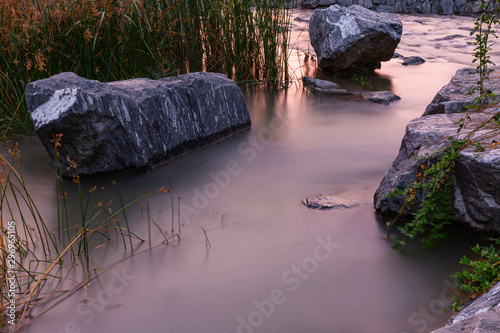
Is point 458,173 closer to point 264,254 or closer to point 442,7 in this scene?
point 264,254

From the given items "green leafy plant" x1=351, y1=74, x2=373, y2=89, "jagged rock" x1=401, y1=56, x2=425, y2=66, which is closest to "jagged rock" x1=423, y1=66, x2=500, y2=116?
"green leafy plant" x1=351, y1=74, x2=373, y2=89

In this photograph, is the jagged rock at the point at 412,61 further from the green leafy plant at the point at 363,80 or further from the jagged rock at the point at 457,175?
the jagged rock at the point at 457,175

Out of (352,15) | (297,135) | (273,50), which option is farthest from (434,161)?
(352,15)

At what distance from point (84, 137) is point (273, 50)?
244 centimetres

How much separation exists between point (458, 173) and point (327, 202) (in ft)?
2.32

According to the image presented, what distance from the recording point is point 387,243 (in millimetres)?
2502

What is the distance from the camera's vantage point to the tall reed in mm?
3852

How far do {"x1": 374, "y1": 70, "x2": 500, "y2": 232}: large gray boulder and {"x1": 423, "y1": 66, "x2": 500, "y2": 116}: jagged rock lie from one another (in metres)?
0.29

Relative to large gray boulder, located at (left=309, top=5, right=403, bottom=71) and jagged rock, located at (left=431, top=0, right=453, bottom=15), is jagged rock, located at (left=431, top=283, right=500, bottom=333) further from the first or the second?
jagged rock, located at (left=431, top=0, right=453, bottom=15)

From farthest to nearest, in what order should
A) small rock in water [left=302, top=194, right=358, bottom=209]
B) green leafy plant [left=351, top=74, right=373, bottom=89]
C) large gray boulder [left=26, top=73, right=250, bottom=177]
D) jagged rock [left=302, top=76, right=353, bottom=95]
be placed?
green leafy plant [left=351, top=74, right=373, bottom=89]
jagged rock [left=302, top=76, right=353, bottom=95]
large gray boulder [left=26, top=73, right=250, bottom=177]
small rock in water [left=302, top=194, right=358, bottom=209]

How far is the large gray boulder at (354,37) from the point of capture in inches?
226

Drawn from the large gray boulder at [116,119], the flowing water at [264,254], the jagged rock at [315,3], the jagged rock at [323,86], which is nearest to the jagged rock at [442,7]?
the jagged rock at [315,3]

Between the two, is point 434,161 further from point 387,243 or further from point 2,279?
point 2,279

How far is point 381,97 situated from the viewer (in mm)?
5098
